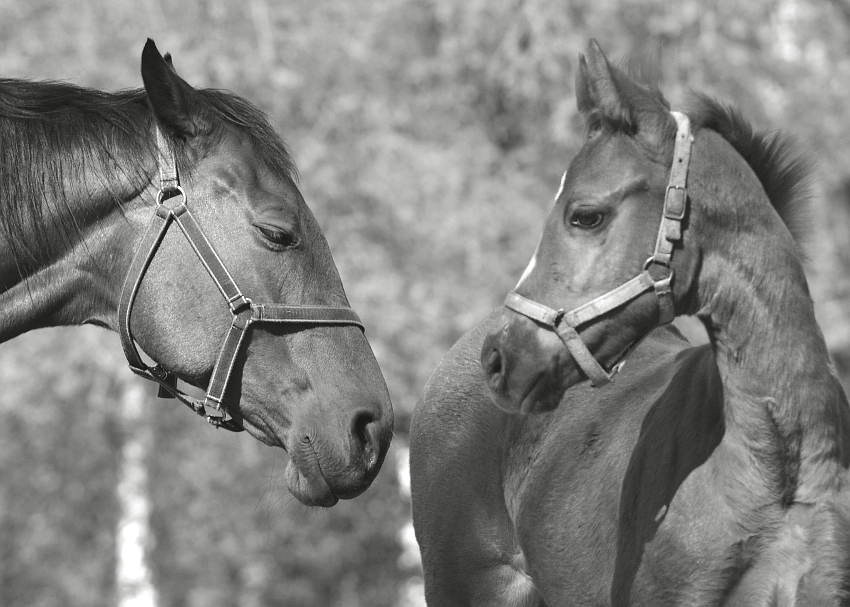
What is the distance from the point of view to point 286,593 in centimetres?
1319

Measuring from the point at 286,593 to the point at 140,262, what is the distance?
10.6 m

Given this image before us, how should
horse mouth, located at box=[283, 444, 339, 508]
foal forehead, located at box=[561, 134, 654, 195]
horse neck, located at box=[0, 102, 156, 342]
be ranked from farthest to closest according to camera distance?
horse neck, located at box=[0, 102, 156, 342] < foal forehead, located at box=[561, 134, 654, 195] < horse mouth, located at box=[283, 444, 339, 508]

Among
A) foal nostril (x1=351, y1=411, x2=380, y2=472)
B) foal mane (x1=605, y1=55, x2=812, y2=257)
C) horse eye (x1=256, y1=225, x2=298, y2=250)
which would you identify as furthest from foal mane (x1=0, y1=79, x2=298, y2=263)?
foal mane (x1=605, y1=55, x2=812, y2=257)

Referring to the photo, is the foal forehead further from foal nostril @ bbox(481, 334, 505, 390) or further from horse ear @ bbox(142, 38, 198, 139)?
horse ear @ bbox(142, 38, 198, 139)

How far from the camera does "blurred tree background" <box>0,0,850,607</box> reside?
33.6 ft

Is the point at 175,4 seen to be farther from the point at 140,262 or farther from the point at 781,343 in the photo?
the point at 781,343

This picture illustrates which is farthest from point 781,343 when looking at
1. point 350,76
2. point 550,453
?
point 350,76

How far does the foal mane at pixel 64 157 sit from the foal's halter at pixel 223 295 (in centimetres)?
10

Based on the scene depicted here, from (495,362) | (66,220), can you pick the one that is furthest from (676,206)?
(66,220)

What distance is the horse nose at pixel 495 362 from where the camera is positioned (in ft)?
11.0

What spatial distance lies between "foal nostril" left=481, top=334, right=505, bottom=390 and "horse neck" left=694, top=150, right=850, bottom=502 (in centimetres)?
66

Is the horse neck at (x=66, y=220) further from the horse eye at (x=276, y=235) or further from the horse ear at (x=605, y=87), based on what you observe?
the horse ear at (x=605, y=87)

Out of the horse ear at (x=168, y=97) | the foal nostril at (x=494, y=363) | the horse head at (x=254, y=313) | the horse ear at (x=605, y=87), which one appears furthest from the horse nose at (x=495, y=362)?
the horse ear at (x=168, y=97)

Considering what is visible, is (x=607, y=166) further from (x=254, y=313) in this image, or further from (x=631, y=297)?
(x=254, y=313)
